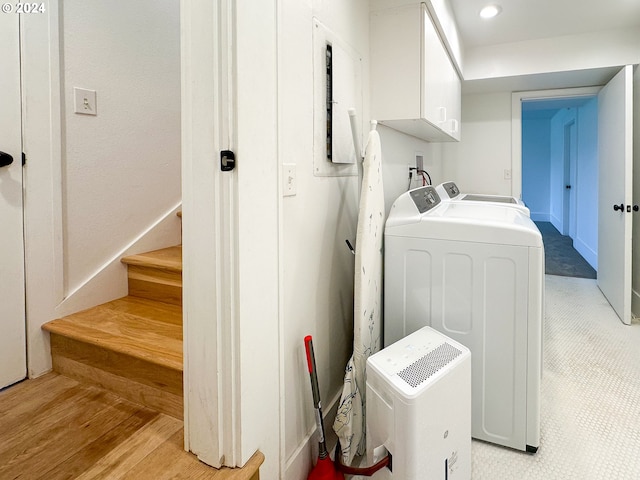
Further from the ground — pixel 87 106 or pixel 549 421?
pixel 87 106

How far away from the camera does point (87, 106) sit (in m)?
1.82

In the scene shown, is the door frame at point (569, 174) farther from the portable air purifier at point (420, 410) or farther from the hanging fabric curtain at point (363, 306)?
the portable air purifier at point (420, 410)

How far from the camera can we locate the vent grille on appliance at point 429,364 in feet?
4.01

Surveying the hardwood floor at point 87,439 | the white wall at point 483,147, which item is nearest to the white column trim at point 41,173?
the hardwood floor at point 87,439

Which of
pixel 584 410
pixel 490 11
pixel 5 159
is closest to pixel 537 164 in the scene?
pixel 490 11

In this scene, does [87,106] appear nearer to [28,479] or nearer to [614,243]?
[28,479]

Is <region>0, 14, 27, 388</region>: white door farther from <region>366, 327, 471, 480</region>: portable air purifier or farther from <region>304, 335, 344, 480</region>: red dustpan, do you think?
<region>366, 327, 471, 480</region>: portable air purifier

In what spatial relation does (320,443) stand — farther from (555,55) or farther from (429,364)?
(555,55)

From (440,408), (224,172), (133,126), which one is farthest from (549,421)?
(133,126)

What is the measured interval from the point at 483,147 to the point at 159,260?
350cm

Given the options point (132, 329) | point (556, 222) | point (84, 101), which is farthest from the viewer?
point (556, 222)

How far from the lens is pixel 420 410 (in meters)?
1.16

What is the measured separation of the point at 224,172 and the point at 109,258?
4.27 feet

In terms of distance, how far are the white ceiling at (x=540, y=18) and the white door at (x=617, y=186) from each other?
39cm
